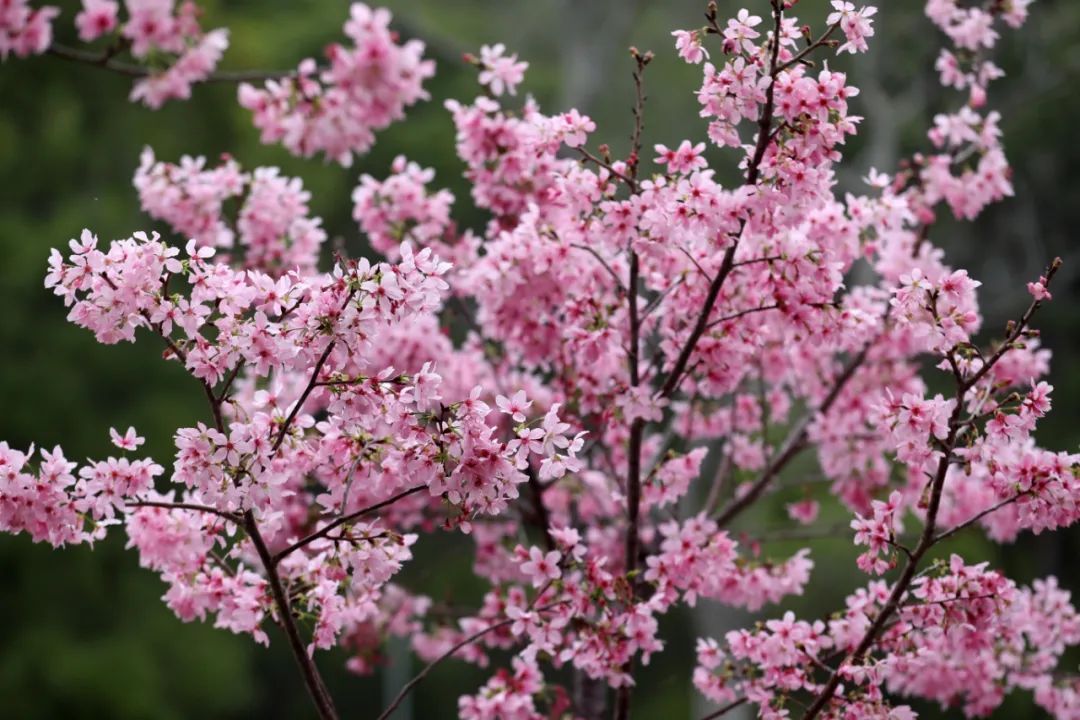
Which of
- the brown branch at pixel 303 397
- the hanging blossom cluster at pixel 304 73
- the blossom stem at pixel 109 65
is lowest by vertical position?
the brown branch at pixel 303 397

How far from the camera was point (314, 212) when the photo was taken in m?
7.89

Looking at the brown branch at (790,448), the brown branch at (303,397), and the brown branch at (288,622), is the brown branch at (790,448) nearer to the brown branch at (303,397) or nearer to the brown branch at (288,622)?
the brown branch at (288,622)

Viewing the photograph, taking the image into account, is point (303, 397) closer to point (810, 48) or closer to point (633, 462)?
point (633, 462)

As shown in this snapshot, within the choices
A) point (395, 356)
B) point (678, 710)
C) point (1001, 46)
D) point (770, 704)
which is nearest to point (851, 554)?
point (678, 710)

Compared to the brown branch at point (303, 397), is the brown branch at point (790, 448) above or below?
above

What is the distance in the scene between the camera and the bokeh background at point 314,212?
21.2 feet

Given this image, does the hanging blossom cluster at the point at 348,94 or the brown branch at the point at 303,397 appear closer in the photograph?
the brown branch at the point at 303,397

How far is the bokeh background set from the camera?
6.46m

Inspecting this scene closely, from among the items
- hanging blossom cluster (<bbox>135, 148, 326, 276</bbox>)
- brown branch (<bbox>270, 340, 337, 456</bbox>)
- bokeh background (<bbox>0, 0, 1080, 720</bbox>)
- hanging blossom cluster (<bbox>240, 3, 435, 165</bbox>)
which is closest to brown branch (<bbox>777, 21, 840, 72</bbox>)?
brown branch (<bbox>270, 340, 337, 456</bbox>)

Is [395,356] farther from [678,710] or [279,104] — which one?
[678,710]

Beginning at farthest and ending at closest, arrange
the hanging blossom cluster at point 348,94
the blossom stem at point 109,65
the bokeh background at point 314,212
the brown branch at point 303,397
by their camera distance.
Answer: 1. the bokeh background at point 314,212
2. the hanging blossom cluster at point 348,94
3. the blossom stem at point 109,65
4. the brown branch at point 303,397

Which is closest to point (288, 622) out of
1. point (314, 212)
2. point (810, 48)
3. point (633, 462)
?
point (633, 462)

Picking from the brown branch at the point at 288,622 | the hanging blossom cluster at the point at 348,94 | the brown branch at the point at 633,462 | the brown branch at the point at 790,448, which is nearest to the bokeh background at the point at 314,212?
the brown branch at the point at 790,448

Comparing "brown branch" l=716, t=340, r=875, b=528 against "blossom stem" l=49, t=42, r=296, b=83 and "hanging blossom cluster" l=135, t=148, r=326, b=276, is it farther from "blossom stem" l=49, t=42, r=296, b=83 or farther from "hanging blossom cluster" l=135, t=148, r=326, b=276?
"blossom stem" l=49, t=42, r=296, b=83
